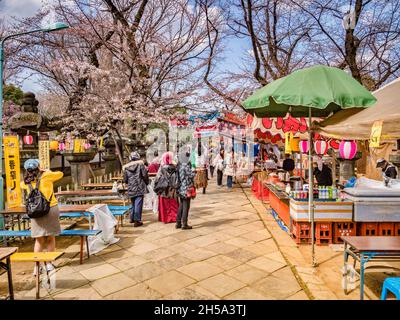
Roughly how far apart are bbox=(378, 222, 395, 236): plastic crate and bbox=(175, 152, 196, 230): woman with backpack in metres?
4.19

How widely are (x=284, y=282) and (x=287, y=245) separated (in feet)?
5.93

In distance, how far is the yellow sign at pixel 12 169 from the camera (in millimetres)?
6668

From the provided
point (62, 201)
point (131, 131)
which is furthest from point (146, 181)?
point (131, 131)

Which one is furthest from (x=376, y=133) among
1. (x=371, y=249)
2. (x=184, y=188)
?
(x=184, y=188)

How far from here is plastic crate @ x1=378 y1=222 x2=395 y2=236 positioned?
6.18 metres

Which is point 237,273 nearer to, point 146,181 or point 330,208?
point 330,208

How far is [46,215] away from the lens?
5000 mm

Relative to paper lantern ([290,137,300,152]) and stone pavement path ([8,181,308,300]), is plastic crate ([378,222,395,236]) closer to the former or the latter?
stone pavement path ([8,181,308,300])

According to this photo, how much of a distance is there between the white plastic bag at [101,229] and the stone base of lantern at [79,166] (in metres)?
6.13

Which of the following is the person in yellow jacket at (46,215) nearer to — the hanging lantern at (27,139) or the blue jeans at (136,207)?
the blue jeans at (136,207)

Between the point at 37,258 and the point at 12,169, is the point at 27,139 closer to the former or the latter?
the point at 12,169

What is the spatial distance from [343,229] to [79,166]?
10111mm

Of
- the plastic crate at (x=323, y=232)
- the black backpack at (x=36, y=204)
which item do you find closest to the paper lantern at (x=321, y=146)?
the plastic crate at (x=323, y=232)

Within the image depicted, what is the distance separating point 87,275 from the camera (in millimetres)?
5012
